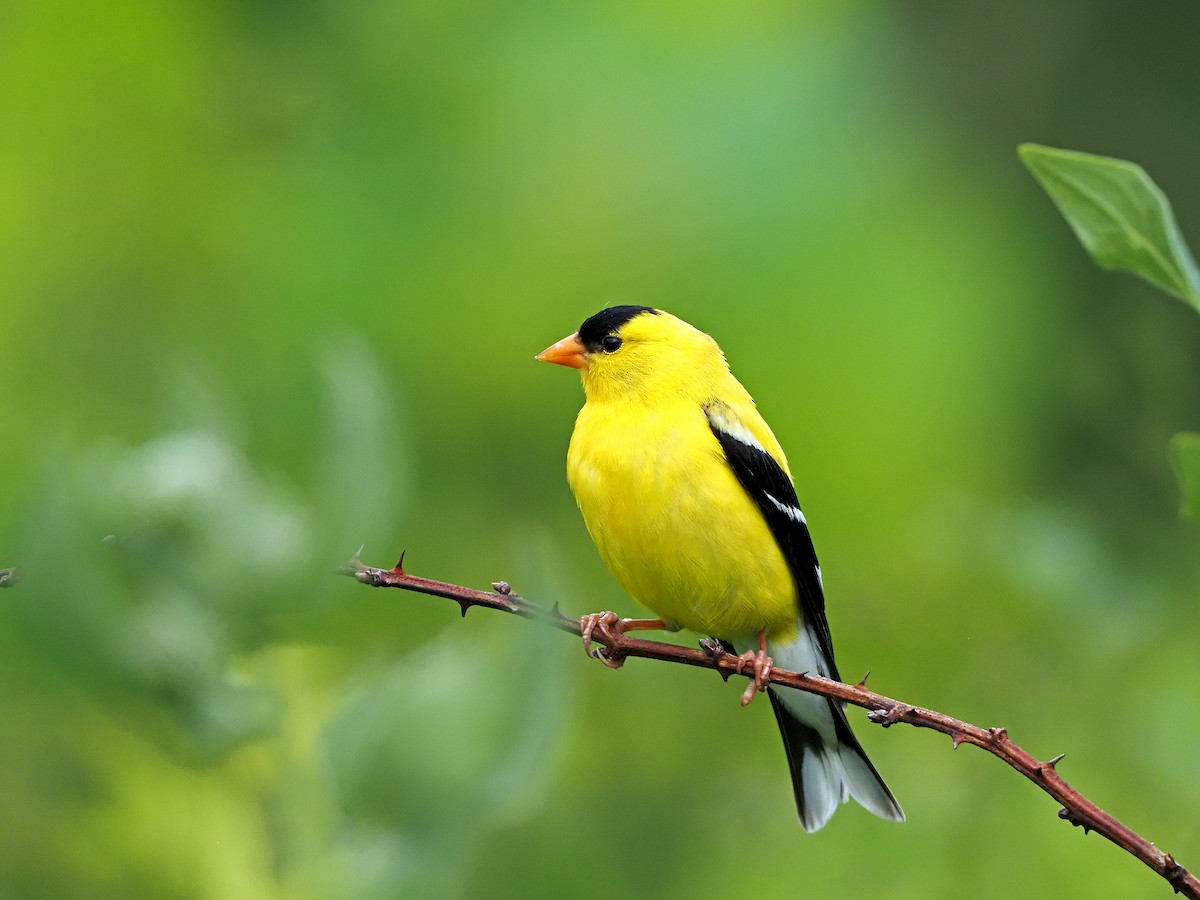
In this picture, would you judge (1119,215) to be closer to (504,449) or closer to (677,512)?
(677,512)

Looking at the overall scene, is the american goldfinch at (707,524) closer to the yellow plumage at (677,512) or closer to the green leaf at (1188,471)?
the yellow plumage at (677,512)

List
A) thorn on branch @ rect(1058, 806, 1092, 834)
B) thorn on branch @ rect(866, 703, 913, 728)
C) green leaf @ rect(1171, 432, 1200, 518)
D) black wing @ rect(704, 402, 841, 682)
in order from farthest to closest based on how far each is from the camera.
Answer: black wing @ rect(704, 402, 841, 682)
thorn on branch @ rect(866, 703, 913, 728)
thorn on branch @ rect(1058, 806, 1092, 834)
green leaf @ rect(1171, 432, 1200, 518)

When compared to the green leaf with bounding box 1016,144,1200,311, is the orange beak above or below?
below

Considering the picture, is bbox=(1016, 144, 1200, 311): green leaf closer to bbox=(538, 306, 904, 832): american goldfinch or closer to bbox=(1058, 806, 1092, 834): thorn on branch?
bbox=(1058, 806, 1092, 834): thorn on branch

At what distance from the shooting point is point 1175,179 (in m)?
4.73

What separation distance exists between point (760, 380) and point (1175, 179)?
282 centimetres

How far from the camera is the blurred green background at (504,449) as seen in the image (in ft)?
2.56

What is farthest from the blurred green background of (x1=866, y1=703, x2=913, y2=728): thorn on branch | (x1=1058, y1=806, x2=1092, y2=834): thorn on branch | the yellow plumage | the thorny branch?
(x1=1058, y1=806, x2=1092, y2=834): thorn on branch

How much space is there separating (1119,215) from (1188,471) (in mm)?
157

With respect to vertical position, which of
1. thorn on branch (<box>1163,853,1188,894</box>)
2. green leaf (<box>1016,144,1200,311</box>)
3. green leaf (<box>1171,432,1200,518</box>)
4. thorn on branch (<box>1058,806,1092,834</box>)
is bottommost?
thorn on branch (<box>1058,806,1092,834</box>)

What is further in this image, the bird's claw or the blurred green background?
the bird's claw

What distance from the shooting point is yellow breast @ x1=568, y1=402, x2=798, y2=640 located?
2158 millimetres

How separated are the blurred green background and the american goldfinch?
10cm

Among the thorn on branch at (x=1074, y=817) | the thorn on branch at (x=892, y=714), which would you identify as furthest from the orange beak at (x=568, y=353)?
the thorn on branch at (x=1074, y=817)
